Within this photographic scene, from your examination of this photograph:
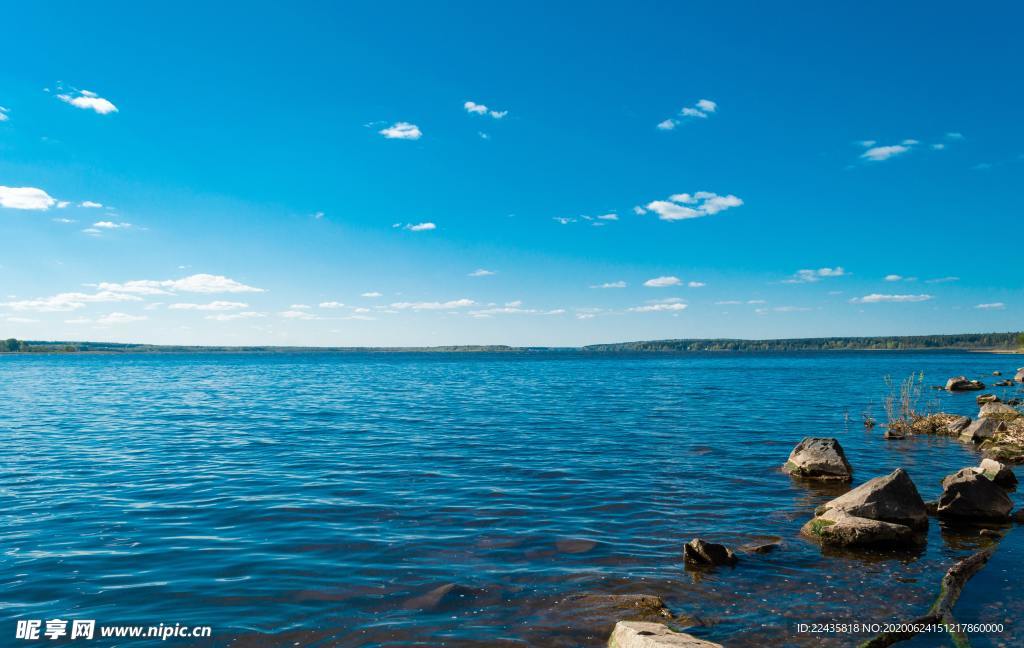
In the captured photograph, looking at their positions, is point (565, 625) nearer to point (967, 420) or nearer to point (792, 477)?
point (792, 477)

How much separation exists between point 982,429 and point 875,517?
57.7ft

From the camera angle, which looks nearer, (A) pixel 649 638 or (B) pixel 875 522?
(A) pixel 649 638

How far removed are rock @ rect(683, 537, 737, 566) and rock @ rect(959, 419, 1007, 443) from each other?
21.0 meters

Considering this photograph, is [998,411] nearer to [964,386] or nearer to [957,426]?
[957,426]

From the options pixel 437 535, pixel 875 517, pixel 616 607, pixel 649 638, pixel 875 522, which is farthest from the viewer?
pixel 437 535

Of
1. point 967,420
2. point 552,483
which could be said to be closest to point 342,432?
point 552,483

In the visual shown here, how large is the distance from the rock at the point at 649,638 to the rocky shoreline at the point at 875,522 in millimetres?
11

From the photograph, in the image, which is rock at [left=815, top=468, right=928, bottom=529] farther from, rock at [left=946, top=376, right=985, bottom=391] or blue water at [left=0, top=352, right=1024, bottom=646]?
rock at [left=946, top=376, right=985, bottom=391]

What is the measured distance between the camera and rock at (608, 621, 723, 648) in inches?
286

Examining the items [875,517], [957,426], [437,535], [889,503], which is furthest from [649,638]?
[957,426]

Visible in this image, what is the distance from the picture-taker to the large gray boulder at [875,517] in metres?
12.4

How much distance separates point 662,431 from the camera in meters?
30.3

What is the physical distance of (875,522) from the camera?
1248 centimetres

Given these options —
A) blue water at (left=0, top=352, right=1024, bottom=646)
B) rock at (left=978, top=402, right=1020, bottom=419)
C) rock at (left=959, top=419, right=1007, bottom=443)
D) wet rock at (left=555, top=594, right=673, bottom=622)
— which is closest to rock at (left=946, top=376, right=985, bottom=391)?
rock at (left=978, top=402, right=1020, bottom=419)
